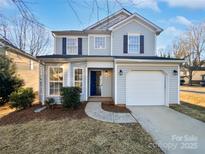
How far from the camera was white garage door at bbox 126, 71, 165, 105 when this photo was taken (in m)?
12.0

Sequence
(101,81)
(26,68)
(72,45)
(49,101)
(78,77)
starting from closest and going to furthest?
(49,101) → (78,77) → (101,81) → (72,45) → (26,68)

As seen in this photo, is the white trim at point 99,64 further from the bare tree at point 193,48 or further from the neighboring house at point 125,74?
the bare tree at point 193,48

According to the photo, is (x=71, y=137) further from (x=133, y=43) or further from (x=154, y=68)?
(x=133, y=43)

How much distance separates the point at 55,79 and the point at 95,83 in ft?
12.9

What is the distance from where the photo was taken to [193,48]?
135ft

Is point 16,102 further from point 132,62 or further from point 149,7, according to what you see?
point 149,7

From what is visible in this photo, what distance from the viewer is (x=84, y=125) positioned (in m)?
7.34

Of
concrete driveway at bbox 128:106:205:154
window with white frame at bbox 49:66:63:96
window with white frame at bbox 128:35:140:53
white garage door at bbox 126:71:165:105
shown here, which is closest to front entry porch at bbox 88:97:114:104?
white garage door at bbox 126:71:165:105

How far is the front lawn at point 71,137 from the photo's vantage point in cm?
519

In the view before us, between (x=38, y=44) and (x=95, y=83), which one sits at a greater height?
(x=38, y=44)

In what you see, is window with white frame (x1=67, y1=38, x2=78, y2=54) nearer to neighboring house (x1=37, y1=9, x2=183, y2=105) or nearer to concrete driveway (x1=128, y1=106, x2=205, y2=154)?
neighboring house (x1=37, y1=9, x2=183, y2=105)

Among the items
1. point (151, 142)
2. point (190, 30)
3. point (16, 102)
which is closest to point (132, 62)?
point (151, 142)

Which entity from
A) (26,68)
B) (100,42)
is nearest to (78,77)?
(100,42)

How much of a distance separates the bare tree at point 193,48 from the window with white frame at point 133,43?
97.0 ft
